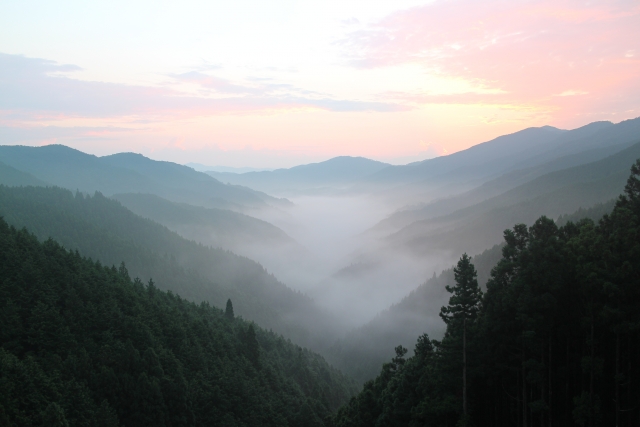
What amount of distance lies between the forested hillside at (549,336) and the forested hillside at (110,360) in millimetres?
32494

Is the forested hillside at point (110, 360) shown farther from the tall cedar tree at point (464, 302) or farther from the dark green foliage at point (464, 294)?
the dark green foliage at point (464, 294)

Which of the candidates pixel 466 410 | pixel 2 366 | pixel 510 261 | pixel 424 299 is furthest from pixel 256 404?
pixel 424 299

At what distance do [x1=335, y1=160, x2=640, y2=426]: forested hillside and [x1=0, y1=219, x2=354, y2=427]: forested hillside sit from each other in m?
32.5

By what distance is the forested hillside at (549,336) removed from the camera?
27656mm

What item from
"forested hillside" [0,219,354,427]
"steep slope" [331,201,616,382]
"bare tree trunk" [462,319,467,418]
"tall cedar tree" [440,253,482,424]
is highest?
"tall cedar tree" [440,253,482,424]

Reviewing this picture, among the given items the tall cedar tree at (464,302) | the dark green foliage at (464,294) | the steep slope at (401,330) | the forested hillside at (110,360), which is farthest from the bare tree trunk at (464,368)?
the steep slope at (401,330)

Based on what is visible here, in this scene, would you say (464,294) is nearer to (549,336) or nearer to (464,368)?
(464,368)

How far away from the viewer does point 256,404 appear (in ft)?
211

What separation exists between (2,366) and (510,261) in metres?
47.1

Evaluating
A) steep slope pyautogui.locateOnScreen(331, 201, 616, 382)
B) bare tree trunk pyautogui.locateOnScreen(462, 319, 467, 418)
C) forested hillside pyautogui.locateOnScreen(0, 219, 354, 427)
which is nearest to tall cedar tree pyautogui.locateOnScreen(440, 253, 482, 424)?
bare tree trunk pyautogui.locateOnScreen(462, 319, 467, 418)

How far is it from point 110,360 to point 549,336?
158 feet

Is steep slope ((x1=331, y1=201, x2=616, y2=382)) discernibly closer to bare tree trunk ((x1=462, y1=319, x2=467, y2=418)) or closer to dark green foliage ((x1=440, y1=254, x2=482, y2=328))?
bare tree trunk ((x1=462, y1=319, x2=467, y2=418))

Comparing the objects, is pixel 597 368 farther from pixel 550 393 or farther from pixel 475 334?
pixel 475 334

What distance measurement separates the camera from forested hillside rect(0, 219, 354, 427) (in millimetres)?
45500
